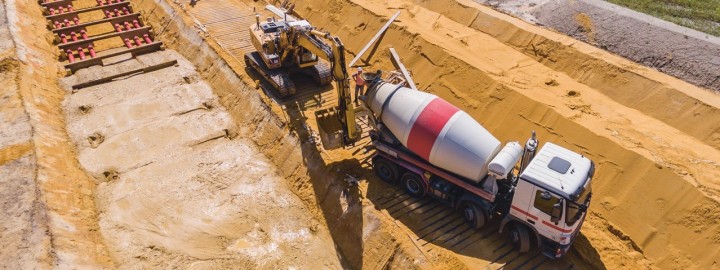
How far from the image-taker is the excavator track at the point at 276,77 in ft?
54.4

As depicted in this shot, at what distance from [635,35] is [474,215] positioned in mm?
9976

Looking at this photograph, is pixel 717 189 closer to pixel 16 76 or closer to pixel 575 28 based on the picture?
pixel 575 28

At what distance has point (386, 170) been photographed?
1298cm

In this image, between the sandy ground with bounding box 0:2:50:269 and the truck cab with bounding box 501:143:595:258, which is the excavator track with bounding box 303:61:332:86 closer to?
the truck cab with bounding box 501:143:595:258

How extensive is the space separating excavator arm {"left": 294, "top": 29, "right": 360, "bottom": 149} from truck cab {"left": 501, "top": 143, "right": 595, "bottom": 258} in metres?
4.98

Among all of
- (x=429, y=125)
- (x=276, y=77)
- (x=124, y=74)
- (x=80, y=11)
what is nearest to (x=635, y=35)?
(x=429, y=125)

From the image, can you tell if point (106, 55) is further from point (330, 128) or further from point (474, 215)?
point (474, 215)

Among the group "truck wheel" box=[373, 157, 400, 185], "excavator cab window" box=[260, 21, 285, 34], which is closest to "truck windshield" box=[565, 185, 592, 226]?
"truck wheel" box=[373, 157, 400, 185]

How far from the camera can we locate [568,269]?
418 inches

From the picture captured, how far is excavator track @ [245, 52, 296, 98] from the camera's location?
16.6m

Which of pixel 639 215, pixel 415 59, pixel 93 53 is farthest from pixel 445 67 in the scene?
pixel 93 53

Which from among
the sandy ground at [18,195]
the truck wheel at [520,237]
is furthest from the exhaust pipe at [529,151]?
the sandy ground at [18,195]

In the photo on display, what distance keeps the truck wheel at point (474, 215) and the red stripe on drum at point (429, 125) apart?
5.31 feet

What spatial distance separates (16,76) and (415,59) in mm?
15672
